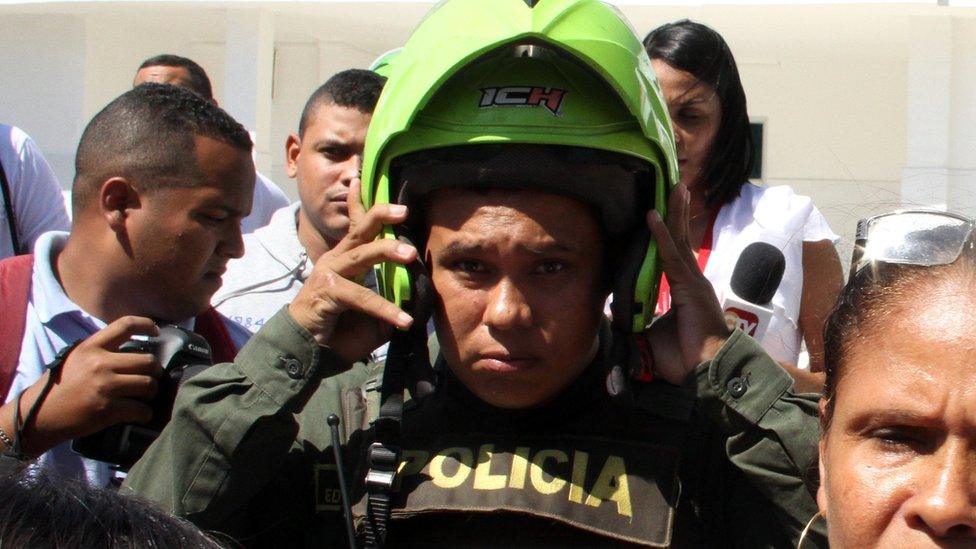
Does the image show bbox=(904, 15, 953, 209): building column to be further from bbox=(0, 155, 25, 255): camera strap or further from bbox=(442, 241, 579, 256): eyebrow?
bbox=(442, 241, 579, 256): eyebrow

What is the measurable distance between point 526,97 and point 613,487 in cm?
66

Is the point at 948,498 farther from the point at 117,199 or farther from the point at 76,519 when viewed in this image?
the point at 117,199

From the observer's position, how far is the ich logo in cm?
221

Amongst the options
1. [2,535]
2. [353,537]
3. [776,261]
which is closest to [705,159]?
[776,261]

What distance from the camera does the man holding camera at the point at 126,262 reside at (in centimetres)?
252

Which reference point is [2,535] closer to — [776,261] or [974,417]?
[974,417]

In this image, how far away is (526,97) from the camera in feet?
7.28

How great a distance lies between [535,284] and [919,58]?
8.33 m

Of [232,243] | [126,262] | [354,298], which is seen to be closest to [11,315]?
[126,262]

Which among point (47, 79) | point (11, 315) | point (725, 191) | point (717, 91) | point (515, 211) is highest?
point (717, 91)

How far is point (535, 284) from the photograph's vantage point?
2.19 metres

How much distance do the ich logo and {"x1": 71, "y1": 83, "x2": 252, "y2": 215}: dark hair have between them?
109 cm

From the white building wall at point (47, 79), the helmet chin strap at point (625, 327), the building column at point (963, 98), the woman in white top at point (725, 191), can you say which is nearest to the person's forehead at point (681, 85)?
the woman in white top at point (725, 191)

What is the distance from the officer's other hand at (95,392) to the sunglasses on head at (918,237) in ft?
4.43
